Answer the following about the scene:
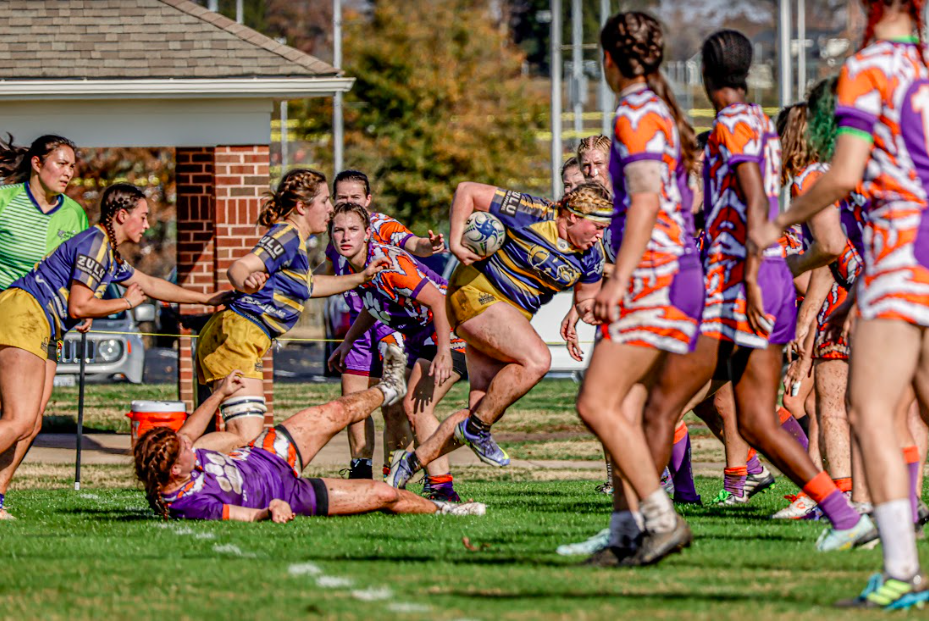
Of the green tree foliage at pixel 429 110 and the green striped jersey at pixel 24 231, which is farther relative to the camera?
the green tree foliage at pixel 429 110

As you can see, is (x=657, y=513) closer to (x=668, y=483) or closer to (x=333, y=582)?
(x=333, y=582)

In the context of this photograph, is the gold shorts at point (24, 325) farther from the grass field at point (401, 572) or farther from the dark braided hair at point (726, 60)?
the dark braided hair at point (726, 60)

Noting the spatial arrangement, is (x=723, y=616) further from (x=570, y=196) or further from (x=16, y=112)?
(x=16, y=112)

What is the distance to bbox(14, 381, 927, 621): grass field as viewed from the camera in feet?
16.8

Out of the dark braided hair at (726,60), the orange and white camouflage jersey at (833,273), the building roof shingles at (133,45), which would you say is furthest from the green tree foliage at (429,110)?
the dark braided hair at (726,60)

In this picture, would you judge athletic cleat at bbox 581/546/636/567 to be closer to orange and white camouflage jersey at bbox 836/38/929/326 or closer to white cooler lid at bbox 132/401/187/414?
orange and white camouflage jersey at bbox 836/38/929/326


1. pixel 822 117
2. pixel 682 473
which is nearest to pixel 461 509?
pixel 682 473

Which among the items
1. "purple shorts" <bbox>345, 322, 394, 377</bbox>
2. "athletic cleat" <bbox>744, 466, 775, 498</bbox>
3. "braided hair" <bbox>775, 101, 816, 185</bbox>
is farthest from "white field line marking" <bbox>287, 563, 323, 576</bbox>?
"purple shorts" <bbox>345, 322, 394, 377</bbox>

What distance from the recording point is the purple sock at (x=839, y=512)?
20.7 ft

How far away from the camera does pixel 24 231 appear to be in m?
9.10

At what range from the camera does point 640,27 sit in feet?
19.2

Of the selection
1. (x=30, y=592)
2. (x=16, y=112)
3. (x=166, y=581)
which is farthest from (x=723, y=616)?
(x=16, y=112)

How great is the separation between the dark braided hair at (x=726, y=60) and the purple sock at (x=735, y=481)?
11.0 ft

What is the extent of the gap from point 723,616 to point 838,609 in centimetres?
42
